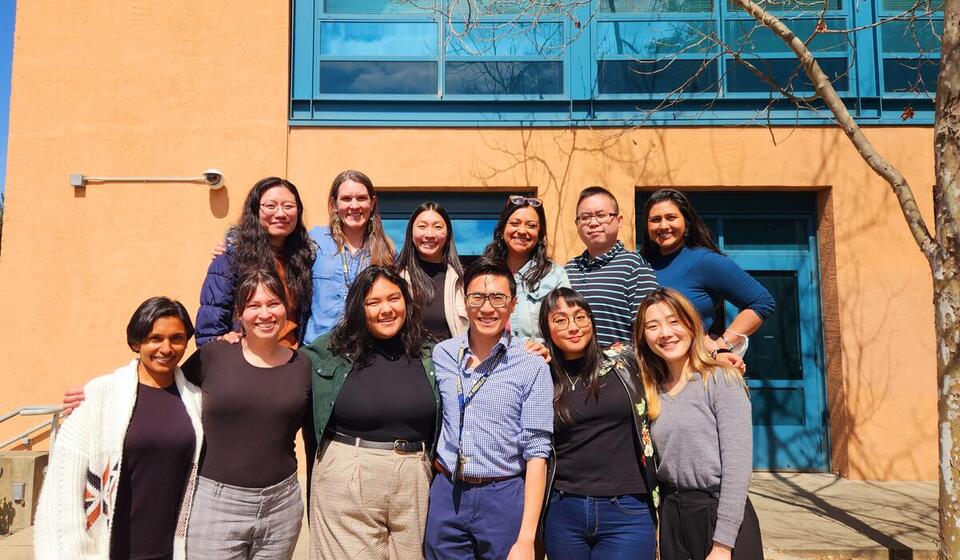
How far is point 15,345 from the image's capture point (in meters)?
6.65

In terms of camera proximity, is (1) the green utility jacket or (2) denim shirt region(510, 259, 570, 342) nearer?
(1) the green utility jacket

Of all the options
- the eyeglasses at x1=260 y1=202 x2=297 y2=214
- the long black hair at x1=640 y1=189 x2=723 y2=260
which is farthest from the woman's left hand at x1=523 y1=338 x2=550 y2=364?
the eyeglasses at x1=260 y1=202 x2=297 y2=214

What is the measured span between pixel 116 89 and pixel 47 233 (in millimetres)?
1769

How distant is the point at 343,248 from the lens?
142 inches

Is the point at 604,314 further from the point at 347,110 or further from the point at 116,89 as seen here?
the point at 116,89

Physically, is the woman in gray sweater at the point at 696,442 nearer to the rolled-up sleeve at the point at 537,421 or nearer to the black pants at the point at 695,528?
the black pants at the point at 695,528

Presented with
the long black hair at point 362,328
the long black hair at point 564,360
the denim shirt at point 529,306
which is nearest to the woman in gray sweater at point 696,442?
the long black hair at point 564,360

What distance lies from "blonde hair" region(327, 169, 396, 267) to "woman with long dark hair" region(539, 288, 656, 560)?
1.19 metres

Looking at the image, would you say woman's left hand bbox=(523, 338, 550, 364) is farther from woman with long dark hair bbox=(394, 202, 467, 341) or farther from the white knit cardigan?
the white knit cardigan

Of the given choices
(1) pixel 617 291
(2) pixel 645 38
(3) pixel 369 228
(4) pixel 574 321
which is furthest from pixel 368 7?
(4) pixel 574 321

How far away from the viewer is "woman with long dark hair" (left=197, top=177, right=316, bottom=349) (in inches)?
128

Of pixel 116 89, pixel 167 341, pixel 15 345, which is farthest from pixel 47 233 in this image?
pixel 167 341

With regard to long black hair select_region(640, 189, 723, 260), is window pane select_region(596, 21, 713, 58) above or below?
above

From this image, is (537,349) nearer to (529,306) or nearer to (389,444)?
(529,306)
